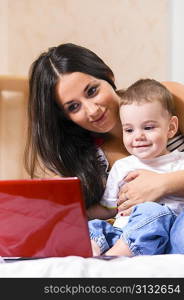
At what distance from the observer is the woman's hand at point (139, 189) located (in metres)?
1.34

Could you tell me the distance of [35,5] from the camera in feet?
8.89

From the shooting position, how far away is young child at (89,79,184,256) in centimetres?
121

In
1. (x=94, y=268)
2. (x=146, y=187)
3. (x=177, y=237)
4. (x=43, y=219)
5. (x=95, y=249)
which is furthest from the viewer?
(x=146, y=187)

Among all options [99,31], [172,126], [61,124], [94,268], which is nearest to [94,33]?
[99,31]

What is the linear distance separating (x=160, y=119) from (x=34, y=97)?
472 mm

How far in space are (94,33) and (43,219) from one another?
188cm

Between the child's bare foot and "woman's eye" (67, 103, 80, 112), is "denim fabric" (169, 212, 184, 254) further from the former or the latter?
"woman's eye" (67, 103, 80, 112)

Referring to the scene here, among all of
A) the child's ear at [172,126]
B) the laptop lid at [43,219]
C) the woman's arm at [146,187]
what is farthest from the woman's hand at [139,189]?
the laptop lid at [43,219]

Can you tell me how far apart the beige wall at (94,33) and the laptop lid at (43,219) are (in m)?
1.43

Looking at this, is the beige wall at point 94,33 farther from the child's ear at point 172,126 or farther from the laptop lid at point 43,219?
the laptop lid at point 43,219

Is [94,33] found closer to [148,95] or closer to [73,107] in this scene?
[73,107]

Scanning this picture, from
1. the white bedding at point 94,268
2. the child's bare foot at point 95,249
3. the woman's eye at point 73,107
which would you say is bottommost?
the child's bare foot at point 95,249

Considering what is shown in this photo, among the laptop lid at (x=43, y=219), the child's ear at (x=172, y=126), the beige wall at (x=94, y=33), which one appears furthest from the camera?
Answer: the beige wall at (x=94, y=33)

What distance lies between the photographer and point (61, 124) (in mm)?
1700
